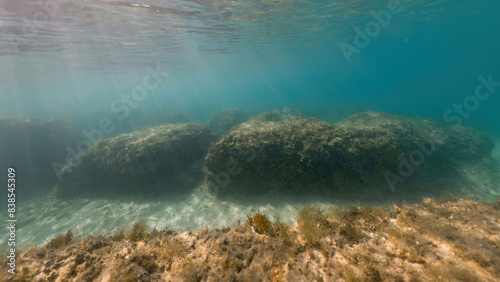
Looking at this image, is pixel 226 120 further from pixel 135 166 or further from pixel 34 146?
pixel 34 146

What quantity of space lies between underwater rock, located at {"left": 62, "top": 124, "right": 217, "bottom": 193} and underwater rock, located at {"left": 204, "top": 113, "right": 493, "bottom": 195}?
2872 mm

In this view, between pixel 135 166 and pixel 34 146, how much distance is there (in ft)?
44.2

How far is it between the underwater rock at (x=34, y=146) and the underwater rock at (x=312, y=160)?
14243 mm

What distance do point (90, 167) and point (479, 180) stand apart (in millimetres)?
23273

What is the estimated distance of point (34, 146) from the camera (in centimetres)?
1602

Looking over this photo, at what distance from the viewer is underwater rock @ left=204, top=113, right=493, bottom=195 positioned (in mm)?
8539

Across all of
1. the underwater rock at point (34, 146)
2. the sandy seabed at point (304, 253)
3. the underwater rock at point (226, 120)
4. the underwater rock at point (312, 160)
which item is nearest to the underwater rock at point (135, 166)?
the underwater rock at point (312, 160)

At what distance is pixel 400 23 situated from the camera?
2788 cm

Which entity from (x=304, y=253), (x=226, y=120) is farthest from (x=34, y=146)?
(x=304, y=253)

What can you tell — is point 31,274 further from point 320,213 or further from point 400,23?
point 400,23

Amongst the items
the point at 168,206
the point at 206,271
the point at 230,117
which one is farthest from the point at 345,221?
the point at 230,117

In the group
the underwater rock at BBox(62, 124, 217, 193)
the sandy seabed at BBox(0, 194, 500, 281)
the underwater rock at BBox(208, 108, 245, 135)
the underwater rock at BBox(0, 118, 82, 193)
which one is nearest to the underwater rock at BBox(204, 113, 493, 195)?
the underwater rock at BBox(62, 124, 217, 193)

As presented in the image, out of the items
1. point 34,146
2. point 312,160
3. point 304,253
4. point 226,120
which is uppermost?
point 34,146

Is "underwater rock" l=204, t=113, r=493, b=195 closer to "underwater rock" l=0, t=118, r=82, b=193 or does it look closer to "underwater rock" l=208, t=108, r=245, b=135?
"underwater rock" l=208, t=108, r=245, b=135
